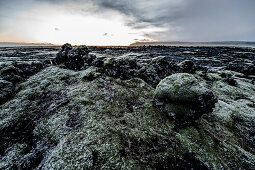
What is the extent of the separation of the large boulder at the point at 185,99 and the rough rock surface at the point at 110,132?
894 millimetres

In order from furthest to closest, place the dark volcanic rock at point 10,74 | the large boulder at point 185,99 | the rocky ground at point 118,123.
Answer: the dark volcanic rock at point 10,74
the large boulder at point 185,99
the rocky ground at point 118,123

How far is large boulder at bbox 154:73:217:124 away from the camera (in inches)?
533

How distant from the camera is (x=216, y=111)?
57.9ft

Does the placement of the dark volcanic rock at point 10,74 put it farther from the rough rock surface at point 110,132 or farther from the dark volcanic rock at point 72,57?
the dark volcanic rock at point 72,57

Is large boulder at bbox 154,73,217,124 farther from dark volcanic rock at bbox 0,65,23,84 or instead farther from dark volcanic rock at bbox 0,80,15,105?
dark volcanic rock at bbox 0,65,23,84

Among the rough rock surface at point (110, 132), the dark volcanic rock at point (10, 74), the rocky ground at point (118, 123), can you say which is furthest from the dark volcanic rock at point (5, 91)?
the dark volcanic rock at point (10, 74)

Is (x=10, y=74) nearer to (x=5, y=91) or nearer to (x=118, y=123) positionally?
(x=5, y=91)

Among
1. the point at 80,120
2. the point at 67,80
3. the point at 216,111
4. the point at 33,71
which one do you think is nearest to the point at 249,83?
the point at 216,111

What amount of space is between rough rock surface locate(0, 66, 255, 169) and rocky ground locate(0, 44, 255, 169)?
2.9 inches

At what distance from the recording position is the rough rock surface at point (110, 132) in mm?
9609

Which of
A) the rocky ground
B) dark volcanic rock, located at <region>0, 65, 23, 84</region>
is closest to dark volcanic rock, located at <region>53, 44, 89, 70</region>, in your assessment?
the rocky ground

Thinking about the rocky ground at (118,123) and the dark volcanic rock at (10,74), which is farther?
the dark volcanic rock at (10,74)

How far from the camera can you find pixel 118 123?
12.5 m

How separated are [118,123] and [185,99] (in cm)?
768
